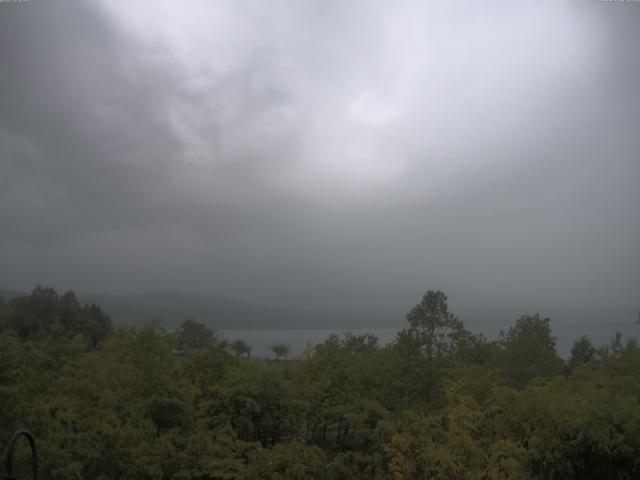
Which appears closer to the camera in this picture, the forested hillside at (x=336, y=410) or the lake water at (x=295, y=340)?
the forested hillside at (x=336, y=410)

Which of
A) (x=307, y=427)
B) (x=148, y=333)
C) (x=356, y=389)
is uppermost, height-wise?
(x=148, y=333)

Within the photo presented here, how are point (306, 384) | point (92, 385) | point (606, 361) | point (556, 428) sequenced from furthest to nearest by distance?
point (606, 361)
point (306, 384)
point (92, 385)
point (556, 428)

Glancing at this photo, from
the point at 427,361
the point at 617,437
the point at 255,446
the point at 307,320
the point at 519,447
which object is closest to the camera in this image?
the point at 617,437

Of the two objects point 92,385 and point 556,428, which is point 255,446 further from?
point 556,428

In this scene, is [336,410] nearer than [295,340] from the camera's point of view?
Yes

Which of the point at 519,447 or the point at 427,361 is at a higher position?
the point at 427,361

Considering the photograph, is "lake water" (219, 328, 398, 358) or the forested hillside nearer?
the forested hillside

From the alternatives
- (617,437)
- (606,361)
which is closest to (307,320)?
(606,361)

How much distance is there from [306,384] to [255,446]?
4428mm

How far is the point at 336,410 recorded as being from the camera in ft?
49.3

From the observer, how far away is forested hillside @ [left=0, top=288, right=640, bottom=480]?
9.46 m

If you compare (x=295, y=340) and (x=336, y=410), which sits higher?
(x=336, y=410)

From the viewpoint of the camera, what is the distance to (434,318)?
19094mm

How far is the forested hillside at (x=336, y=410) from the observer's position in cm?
946
